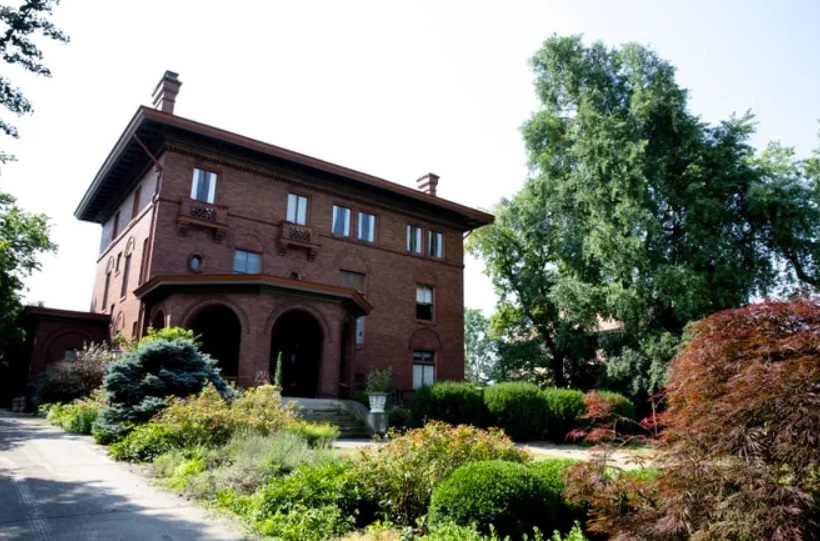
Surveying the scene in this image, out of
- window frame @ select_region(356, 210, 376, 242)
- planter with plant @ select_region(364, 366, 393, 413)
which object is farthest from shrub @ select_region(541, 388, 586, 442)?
window frame @ select_region(356, 210, 376, 242)

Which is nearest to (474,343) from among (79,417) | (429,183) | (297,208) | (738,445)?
(429,183)

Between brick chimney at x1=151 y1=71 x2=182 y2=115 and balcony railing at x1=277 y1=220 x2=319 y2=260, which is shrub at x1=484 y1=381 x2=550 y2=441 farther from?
brick chimney at x1=151 y1=71 x2=182 y2=115

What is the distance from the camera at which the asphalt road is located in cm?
551

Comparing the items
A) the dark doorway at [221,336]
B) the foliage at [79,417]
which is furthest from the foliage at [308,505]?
the dark doorway at [221,336]

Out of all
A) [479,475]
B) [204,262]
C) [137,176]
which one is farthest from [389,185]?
[479,475]

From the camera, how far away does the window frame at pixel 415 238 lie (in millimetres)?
26781

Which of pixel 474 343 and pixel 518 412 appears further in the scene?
pixel 474 343

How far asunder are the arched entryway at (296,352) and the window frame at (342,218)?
461 centimetres

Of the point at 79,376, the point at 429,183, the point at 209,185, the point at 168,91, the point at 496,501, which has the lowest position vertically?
the point at 496,501

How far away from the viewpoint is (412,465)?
674 centimetres

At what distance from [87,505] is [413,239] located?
2133cm

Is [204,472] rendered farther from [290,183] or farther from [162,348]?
[290,183]

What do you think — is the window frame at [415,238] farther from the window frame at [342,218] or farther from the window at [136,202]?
the window at [136,202]

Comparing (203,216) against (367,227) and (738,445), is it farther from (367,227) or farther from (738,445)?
(738,445)
